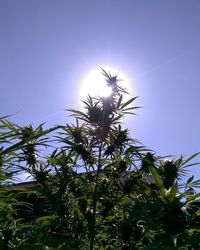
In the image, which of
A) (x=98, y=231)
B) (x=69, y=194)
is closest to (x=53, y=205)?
(x=69, y=194)

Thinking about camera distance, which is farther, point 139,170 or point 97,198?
point 139,170

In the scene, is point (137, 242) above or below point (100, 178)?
below

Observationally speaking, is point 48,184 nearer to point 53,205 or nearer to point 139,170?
point 53,205

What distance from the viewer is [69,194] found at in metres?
3.48

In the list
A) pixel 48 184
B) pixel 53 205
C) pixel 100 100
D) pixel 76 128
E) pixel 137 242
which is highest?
pixel 100 100

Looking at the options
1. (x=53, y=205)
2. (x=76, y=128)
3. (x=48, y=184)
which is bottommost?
(x=53, y=205)

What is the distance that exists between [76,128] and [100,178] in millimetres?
519

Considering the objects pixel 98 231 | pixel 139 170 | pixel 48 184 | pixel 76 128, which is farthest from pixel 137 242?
pixel 76 128

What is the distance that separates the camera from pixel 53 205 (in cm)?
332

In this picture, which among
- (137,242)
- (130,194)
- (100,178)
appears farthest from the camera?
(100,178)

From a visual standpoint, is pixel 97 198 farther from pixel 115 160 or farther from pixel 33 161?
pixel 33 161

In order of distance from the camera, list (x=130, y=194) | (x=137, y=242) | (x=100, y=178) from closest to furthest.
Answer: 1. (x=137, y=242)
2. (x=130, y=194)
3. (x=100, y=178)

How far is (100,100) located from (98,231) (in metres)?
1.24

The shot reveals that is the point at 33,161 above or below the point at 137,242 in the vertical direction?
above
